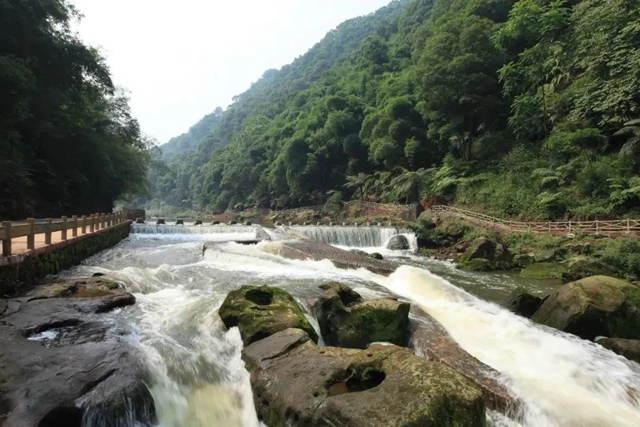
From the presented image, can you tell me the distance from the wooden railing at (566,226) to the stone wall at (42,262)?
66.6 feet

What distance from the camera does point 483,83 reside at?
1236 inches

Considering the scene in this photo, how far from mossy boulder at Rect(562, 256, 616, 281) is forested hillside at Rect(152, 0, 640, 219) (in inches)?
222

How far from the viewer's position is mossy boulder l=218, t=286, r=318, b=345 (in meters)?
6.29

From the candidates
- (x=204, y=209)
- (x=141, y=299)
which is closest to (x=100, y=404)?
(x=141, y=299)

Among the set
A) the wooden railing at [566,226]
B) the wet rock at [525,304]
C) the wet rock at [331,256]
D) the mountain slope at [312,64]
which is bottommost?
the wet rock at [525,304]

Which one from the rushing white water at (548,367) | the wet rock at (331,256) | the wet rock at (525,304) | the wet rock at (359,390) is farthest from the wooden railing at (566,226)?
the wet rock at (359,390)

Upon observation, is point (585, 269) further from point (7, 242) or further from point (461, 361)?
point (7, 242)

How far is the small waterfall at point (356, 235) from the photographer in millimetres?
24984

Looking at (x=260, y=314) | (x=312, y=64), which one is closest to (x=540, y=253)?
(x=260, y=314)

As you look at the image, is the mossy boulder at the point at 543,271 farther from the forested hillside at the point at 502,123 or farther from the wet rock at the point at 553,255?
the forested hillside at the point at 502,123

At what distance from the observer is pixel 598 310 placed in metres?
7.64

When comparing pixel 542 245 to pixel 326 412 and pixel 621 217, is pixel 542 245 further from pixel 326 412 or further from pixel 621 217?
pixel 326 412

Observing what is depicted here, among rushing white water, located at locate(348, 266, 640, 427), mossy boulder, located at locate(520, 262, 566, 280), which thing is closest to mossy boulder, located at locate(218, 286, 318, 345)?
rushing white water, located at locate(348, 266, 640, 427)

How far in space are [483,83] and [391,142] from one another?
1151cm
